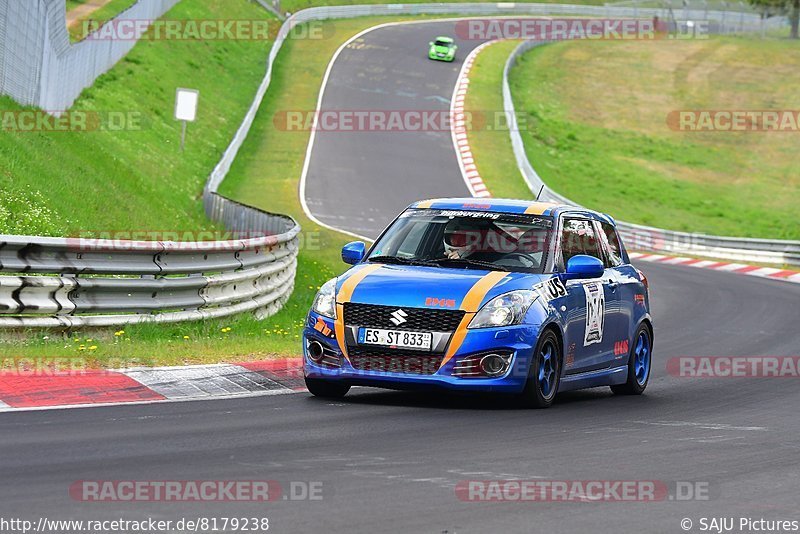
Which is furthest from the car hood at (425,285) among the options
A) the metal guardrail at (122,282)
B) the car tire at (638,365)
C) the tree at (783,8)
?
the tree at (783,8)

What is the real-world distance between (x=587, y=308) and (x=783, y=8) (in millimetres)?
84816

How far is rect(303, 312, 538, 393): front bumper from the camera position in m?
10.7

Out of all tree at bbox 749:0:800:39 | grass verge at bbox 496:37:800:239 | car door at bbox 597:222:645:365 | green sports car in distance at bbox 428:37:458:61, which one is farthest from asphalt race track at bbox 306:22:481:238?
tree at bbox 749:0:800:39

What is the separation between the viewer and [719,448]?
958 cm

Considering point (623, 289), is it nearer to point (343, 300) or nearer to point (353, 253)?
point (353, 253)

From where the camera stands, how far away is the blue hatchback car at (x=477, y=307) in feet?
35.1

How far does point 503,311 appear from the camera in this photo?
10.8 m

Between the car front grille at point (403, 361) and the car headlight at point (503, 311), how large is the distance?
399 millimetres

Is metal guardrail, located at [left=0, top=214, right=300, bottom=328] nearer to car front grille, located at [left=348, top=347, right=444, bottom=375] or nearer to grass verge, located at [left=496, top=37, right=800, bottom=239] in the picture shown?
car front grille, located at [left=348, top=347, right=444, bottom=375]

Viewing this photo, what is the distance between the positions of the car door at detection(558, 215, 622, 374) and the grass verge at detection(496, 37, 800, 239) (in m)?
30.4

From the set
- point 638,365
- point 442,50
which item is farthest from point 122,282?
point 442,50

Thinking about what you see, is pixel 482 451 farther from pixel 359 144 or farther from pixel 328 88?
pixel 328 88

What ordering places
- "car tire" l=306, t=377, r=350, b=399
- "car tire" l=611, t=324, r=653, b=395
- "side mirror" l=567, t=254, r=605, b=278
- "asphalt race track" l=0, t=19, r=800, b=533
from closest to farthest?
1. "asphalt race track" l=0, t=19, r=800, b=533
2. "car tire" l=306, t=377, r=350, b=399
3. "side mirror" l=567, t=254, r=605, b=278
4. "car tire" l=611, t=324, r=653, b=395

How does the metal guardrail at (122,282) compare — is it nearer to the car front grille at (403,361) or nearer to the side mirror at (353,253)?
the side mirror at (353,253)
